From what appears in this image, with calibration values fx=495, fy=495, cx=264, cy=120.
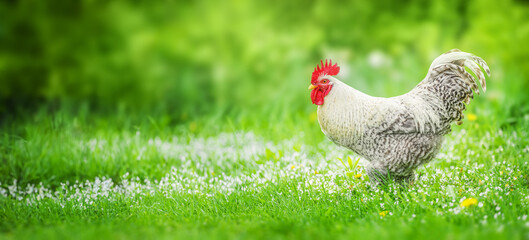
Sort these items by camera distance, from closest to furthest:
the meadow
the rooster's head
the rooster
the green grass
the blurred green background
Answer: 1. the green grass
2. the meadow
3. the rooster
4. the rooster's head
5. the blurred green background

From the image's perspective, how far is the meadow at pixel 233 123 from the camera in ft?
12.4

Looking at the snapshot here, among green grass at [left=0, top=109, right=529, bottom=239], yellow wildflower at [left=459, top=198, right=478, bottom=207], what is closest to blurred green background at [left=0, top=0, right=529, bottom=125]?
green grass at [left=0, top=109, right=529, bottom=239]

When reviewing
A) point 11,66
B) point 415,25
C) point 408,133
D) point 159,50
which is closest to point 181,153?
point 408,133

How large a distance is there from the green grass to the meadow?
2 cm

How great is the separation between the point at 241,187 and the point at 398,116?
1618 millimetres

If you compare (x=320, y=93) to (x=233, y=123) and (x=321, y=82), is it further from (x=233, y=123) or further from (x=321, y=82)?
(x=233, y=123)

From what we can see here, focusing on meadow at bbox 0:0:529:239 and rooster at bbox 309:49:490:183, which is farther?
rooster at bbox 309:49:490:183

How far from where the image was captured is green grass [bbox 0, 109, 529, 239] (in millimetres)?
3451

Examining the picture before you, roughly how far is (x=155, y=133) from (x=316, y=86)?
10.1ft

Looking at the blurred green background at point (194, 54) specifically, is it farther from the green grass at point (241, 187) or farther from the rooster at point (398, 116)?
the rooster at point (398, 116)

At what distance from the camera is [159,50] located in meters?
8.58

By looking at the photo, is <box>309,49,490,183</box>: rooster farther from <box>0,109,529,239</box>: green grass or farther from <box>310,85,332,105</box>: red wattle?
<box>0,109,529,239</box>: green grass

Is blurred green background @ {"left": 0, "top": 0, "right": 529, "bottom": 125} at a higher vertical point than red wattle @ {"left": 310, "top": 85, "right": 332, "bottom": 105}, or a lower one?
higher

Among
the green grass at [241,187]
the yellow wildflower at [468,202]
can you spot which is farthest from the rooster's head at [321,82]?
the yellow wildflower at [468,202]
